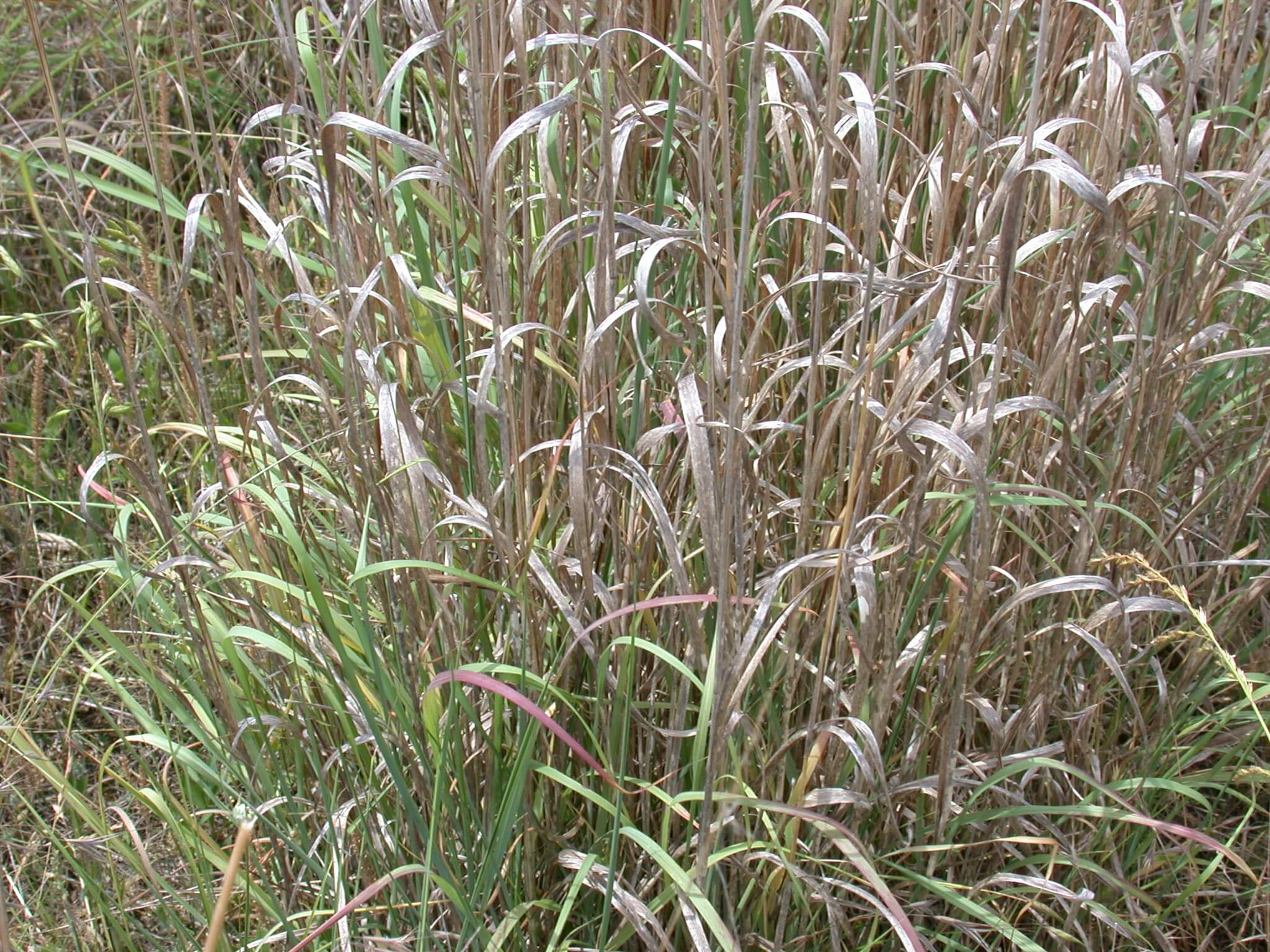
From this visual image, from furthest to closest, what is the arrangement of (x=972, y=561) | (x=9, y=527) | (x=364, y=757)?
(x=9, y=527) → (x=364, y=757) → (x=972, y=561)

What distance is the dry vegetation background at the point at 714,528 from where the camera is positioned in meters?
0.95

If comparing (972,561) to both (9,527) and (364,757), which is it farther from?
(9,527)

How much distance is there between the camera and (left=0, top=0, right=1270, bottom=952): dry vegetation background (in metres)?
0.95

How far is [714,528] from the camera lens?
87cm

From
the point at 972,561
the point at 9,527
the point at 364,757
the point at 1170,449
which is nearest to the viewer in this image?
the point at 972,561

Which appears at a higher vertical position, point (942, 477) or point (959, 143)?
point (959, 143)

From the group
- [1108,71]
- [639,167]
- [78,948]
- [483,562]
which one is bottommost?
[78,948]

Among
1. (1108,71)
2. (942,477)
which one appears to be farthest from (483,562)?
(1108,71)

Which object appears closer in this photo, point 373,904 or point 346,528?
point 373,904

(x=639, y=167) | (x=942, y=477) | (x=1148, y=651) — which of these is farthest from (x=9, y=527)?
(x=1148, y=651)

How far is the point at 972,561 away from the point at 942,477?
0.20 m

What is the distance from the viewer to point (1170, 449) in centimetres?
142

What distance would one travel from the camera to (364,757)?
1.10 m

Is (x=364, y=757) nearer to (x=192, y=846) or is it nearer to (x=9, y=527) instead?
(x=192, y=846)
